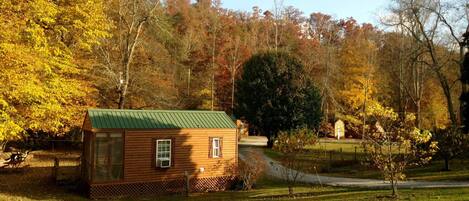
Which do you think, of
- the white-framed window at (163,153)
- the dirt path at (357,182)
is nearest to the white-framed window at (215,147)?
the white-framed window at (163,153)

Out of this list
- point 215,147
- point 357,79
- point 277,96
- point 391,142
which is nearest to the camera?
point 391,142

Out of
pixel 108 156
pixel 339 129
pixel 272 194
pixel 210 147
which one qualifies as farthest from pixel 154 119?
pixel 339 129

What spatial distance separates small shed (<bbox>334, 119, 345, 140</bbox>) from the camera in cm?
5150

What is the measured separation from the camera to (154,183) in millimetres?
19797

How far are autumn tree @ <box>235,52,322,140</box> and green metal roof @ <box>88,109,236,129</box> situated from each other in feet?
47.8

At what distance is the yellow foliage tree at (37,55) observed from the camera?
46.1 feet

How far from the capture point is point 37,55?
634 inches

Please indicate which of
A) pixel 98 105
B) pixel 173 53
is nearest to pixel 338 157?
pixel 98 105

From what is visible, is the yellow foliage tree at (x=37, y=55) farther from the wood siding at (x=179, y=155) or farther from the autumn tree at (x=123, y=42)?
the autumn tree at (x=123, y=42)

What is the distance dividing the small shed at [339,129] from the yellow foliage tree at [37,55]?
36199 millimetres

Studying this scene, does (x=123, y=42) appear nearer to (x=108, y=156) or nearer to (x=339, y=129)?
(x=108, y=156)

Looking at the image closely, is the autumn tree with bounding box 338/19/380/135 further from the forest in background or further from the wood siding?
the wood siding

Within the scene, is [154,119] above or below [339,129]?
below

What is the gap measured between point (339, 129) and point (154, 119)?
3639 centimetres
